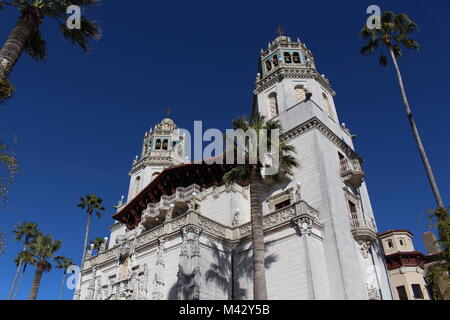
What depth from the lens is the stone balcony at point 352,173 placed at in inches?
879

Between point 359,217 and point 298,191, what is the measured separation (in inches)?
196

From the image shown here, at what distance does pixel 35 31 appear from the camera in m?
12.9

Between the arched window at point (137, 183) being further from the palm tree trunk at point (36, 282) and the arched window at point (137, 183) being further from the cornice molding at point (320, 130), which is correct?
the cornice molding at point (320, 130)

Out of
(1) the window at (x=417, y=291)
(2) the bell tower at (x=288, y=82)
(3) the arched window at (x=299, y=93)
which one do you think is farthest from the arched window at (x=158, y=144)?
(1) the window at (x=417, y=291)

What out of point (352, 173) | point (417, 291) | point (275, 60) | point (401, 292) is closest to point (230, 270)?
point (352, 173)

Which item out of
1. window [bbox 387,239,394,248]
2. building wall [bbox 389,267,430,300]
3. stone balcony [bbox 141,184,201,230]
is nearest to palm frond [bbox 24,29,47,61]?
stone balcony [bbox 141,184,201,230]

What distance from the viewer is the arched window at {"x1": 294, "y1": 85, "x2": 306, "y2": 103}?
27511mm

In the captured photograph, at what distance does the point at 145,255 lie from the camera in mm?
22141

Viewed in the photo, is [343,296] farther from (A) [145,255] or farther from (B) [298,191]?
(A) [145,255]

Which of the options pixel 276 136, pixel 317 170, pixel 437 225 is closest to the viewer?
pixel 437 225

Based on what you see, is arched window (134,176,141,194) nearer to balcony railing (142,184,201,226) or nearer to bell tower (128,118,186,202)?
bell tower (128,118,186,202)

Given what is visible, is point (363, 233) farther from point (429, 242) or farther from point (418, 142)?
point (429, 242)
